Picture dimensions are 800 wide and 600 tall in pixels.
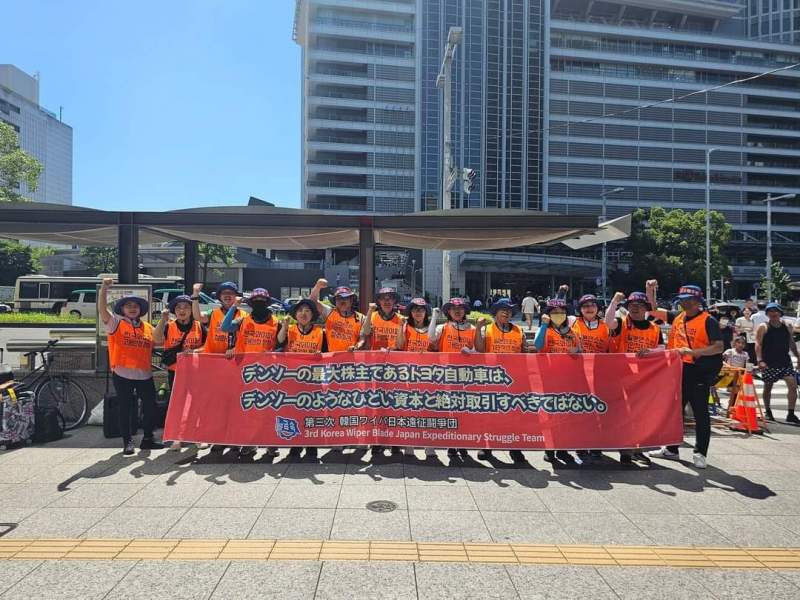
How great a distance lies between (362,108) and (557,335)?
6251 centimetres

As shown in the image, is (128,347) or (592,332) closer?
(128,347)

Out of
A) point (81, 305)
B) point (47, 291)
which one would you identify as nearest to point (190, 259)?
point (81, 305)

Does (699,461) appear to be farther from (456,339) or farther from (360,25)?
(360,25)

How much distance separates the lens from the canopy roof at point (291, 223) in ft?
27.8

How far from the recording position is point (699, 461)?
19.2 ft

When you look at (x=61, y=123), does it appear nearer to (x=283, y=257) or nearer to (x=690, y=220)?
(x=283, y=257)

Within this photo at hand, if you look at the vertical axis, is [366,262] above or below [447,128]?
below

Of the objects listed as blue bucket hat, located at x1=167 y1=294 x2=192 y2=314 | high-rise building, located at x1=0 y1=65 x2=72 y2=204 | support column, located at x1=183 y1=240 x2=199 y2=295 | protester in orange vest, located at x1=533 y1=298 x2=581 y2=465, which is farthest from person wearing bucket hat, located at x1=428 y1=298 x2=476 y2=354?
high-rise building, located at x1=0 y1=65 x2=72 y2=204

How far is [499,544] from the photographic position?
3.97m

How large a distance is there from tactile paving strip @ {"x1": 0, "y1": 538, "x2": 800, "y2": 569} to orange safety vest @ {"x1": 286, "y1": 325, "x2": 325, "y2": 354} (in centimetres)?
259

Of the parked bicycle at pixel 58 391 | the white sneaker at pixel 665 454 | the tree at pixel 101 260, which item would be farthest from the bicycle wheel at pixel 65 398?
the tree at pixel 101 260

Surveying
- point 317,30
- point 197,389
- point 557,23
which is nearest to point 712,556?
point 197,389

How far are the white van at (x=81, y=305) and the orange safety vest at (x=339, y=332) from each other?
27182 millimetres

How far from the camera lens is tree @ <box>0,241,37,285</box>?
172 ft
